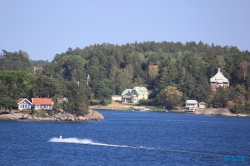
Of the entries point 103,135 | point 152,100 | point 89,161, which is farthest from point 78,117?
point 152,100

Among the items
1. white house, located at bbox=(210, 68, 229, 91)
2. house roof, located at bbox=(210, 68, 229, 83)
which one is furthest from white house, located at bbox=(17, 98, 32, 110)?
house roof, located at bbox=(210, 68, 229, 83)

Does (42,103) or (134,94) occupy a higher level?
(134,94)

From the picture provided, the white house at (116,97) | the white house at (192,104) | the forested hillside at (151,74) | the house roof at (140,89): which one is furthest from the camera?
the white house at (116,97)

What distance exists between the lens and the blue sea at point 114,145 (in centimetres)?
4166

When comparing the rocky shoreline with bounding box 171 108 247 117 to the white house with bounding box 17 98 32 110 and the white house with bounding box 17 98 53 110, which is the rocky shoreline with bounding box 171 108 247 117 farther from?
the white house with bounding box 17 98 32 110

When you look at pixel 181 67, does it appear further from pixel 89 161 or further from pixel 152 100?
pixel 89 161

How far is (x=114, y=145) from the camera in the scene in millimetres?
50312

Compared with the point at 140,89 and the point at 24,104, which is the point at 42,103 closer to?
the point at 24,104

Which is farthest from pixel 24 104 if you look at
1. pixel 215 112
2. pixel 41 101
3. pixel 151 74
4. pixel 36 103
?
pixel 151 74

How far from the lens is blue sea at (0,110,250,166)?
137 ft

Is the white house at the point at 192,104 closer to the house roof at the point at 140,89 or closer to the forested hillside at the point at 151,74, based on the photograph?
the forested hillside at the point at 151,74

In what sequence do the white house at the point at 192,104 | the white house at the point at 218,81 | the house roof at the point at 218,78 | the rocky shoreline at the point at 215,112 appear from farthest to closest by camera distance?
the house roof at the point at 218,78, the white house at the point at 218,81, the white house at the point at 192,104, the rocky shoreline at the point at 215,112

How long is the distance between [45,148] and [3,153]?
13.9 feet

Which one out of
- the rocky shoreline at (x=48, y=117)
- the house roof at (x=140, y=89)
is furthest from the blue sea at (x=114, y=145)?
the house roof at (x=140, y=89)
